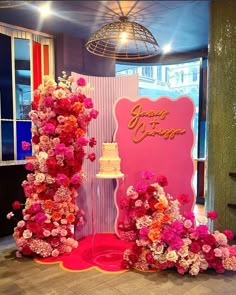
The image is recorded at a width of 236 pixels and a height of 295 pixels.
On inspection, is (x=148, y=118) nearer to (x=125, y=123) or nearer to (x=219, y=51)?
(x=125, y=123)

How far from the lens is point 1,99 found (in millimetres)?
4203

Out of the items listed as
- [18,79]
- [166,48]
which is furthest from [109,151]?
[166,48]

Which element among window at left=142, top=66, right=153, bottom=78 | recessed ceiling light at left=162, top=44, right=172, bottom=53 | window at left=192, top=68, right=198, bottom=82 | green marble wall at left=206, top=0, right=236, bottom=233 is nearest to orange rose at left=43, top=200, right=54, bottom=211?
green marble wall at left=206, top=0, right=236, bottom=233

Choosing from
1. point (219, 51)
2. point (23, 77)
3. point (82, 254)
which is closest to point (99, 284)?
point (82, 254)

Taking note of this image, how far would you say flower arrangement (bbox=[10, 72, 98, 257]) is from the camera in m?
3.07

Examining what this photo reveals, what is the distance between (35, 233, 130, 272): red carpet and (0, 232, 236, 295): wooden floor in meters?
0.12

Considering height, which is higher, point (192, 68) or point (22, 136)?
point (192, 68)

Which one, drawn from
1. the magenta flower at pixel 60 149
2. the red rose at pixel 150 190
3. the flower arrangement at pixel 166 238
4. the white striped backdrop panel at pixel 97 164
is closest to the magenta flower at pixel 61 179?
the magenta flower at pixel 60 149

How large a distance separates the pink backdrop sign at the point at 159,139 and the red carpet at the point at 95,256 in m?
0.82

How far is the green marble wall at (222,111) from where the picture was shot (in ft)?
11.1

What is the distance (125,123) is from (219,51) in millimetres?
1449

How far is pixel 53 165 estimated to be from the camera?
305 cm

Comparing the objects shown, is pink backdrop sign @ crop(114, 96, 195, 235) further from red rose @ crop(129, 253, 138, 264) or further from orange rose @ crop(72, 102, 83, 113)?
red rose @ crop(129, 253, 138, 264)

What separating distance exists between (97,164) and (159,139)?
3.04 ft
